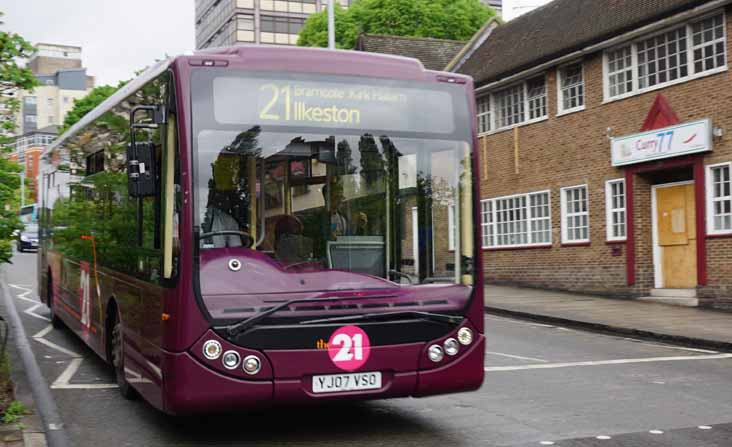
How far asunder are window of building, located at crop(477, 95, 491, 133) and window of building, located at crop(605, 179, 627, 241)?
6343 mm

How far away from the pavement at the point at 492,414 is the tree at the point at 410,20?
36.4m

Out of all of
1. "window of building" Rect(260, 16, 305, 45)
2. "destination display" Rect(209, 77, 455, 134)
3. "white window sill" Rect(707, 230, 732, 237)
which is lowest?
"white window sill" Rect(707, 230, 732, 237)

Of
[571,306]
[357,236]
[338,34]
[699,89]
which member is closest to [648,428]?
[357,236]

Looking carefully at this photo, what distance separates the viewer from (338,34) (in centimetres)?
4816

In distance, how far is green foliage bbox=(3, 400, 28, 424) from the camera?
7.28m

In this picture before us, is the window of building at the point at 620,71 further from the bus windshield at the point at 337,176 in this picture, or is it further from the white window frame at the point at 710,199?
the bus windshield at the point at 337,176

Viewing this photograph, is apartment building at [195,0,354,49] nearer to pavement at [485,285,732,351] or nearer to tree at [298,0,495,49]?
tree at [298,0,495,49]

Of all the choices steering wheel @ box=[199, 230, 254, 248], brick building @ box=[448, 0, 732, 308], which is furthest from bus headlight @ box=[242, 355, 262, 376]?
brick building @ box=[448, 0, 732, 308]

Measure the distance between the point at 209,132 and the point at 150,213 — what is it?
1024 millimetres

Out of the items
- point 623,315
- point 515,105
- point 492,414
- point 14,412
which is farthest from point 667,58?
point 14,412

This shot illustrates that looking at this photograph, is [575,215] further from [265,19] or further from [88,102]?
[265,19]

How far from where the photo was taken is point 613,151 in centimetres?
2216

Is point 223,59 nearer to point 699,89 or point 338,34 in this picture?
point 699,89

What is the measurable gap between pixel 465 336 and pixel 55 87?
157 m
